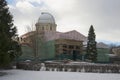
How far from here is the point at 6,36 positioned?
33.9m

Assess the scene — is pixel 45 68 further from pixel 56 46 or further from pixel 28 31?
pixel 56 46

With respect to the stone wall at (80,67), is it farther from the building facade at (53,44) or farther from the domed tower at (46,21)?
the domed tower at (46,21)

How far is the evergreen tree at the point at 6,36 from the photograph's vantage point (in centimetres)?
3294

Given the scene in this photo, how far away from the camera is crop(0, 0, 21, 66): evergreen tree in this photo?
32.9m

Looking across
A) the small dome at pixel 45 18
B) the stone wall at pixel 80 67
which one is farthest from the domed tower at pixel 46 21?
the stone wall at pixel 80 67

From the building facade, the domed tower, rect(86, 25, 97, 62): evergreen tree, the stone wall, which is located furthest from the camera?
the domed tower

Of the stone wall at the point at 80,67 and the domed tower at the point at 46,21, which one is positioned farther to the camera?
the domed tower at the point at 46,21

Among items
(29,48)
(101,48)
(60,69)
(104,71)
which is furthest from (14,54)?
(101,48)

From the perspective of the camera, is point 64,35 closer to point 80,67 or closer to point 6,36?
point 80,67

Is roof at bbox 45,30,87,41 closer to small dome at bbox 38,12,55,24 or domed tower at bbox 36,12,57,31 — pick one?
domed tower at bbox 36,12,57,31

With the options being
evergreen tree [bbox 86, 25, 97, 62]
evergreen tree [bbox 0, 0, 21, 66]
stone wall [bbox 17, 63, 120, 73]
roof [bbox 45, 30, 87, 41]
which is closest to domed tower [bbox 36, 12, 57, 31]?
roof [bbox 45, 30, 87, 41]

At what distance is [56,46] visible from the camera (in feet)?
282

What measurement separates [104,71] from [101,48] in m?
54.1

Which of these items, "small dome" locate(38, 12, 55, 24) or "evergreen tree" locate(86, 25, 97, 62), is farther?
"small dome" locate(38, 12, 55, 24)
